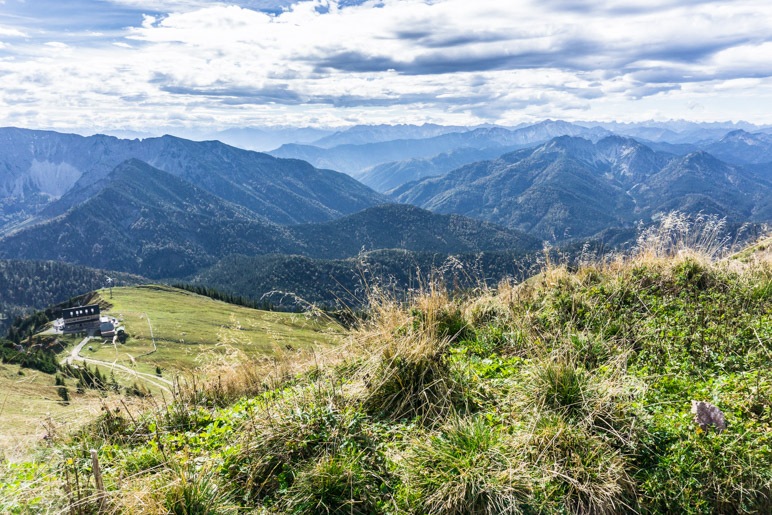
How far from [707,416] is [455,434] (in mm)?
3011

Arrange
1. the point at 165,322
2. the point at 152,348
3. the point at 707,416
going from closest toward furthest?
1. the point at 707,416
2. the point at 152,348
3. the point at 165,322

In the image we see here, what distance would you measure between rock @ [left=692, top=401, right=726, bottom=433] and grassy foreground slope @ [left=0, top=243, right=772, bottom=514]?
10 centimetres

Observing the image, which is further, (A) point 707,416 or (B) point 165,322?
(B) point 165,322

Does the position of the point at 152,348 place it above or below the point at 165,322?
above

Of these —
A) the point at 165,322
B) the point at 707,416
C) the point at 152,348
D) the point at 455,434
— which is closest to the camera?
the point at 455,434

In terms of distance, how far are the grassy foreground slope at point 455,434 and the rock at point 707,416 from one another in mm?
98

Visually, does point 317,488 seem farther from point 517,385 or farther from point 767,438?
point 767,438

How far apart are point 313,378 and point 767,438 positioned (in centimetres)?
588

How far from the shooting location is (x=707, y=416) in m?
5.00

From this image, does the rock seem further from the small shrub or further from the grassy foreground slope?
the small shrub

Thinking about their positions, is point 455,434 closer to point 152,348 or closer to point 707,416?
point 707,416

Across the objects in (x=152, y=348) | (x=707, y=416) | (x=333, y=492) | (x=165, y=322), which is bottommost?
(x=165, y=322)

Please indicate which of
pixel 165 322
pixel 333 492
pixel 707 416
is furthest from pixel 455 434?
pixel 165 322

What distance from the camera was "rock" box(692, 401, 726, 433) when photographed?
193 inches
